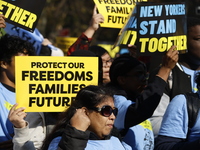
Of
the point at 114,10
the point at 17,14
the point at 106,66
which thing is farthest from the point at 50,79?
the point at 114,10

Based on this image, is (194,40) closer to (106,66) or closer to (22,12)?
(106,66)

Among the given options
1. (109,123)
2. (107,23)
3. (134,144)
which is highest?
(107,23)

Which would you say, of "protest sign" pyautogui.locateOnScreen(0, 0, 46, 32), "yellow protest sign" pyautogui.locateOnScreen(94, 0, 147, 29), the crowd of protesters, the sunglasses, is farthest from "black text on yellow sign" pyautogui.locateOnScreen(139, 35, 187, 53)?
"yellow protest sign" pyautogui.locateOnScreen(94, 0, 147, 29)

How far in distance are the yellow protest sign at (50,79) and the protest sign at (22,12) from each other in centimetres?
51

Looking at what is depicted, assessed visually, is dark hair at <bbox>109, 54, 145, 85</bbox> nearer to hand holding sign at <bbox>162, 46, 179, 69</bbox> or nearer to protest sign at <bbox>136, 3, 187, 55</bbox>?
protest sign at <bbox>136, 3, 187, 55</bbox>

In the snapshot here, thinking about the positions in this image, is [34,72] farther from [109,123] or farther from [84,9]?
[84,9]

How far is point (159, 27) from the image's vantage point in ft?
16.3

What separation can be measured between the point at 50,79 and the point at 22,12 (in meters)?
0.78

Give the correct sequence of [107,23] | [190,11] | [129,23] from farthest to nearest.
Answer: [190,11] → [107,23] → [129,23]

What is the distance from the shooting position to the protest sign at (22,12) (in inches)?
210

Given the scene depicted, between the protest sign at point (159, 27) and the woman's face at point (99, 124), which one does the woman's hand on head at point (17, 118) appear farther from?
the protest sign at point (159, 27)

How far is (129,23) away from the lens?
5242 millimetres

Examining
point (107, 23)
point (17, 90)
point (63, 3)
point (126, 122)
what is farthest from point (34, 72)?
point (63, 3)

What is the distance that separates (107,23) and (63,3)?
15.9 metres
